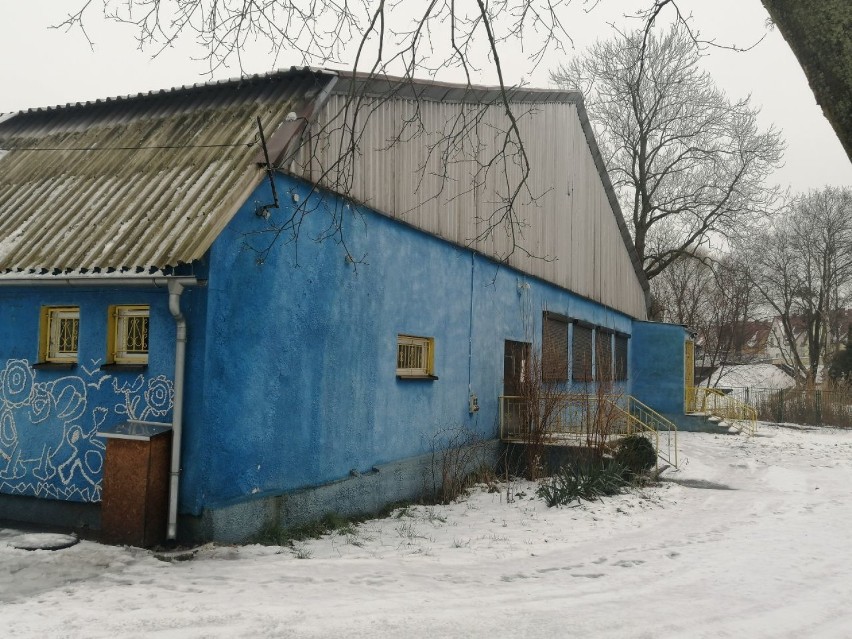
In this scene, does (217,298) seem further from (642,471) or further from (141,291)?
(642,471)

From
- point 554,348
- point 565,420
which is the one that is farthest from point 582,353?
point 565,420

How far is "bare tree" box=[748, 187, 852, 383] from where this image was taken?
39.5 meters

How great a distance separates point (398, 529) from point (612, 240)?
15.6m

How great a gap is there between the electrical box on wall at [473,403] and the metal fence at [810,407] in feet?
59.2

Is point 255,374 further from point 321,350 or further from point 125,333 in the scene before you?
point 125,333

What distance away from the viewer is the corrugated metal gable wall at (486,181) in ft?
28.5

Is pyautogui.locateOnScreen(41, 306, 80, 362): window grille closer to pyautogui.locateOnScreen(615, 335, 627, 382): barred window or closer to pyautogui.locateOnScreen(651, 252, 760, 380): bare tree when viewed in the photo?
pyautogui.locateOnScreen(615, 335, 627, 382): barred window

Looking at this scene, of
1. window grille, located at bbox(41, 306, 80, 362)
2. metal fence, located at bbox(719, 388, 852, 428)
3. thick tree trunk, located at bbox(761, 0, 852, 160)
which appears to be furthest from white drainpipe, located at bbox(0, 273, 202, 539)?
metal fence, located at bbox(719, 388, 852, 428)

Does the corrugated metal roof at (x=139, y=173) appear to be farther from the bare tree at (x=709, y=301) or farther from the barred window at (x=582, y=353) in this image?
the bare tree at (x=709, y=301)

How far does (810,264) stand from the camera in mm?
40906

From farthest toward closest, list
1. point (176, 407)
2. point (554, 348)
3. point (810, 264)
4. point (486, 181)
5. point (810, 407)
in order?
point (810, 264) < point (810, 407) < point (554, 348) < point (486, 181) < point (176, 407)

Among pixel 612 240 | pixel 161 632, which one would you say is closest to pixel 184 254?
pixel 161 632

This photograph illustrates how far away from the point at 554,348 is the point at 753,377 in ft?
141

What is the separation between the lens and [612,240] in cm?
2197
